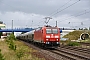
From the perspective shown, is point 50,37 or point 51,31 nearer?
point 50,37

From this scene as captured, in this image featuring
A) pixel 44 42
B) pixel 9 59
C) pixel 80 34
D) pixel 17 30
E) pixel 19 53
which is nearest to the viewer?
pixel 9 59

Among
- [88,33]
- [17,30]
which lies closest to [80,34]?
[88,33]

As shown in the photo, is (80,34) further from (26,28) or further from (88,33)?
(26,28)

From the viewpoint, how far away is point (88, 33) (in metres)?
78.4

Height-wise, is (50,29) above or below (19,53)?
above

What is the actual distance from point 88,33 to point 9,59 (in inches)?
2601

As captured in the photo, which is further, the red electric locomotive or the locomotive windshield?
the locomotive windshield

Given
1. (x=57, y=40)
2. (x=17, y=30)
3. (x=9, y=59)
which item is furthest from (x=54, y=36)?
(x=17, y=30)

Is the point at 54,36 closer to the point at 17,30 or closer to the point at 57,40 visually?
the point at 57,40

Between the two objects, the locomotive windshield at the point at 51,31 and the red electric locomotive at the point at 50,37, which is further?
the locomotive windshield at the point at 51,31

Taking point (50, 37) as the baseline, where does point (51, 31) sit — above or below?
above

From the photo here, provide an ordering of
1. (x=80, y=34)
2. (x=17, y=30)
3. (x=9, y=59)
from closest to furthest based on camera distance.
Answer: (x=9, y=59) < (x=80, y=34) < (x=17, y=30)

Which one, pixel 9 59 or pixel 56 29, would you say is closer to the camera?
pixel 9 59

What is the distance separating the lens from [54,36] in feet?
92.6
